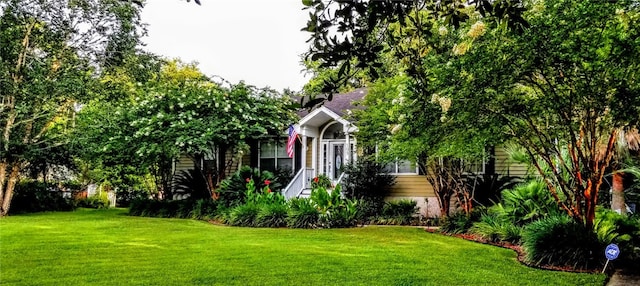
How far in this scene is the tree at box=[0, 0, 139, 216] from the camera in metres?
15.3

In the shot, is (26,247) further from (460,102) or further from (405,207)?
(405,207)

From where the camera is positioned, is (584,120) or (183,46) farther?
(183,46)

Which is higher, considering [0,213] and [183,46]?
[183,46]

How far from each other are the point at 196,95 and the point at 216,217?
155 inches

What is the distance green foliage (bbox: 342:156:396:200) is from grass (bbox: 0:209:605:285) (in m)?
5.04

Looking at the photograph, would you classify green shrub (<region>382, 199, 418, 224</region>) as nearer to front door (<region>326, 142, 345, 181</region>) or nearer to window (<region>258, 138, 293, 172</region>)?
front door (<region>326, 142, 345, 181</region>)

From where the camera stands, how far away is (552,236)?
7109 mm

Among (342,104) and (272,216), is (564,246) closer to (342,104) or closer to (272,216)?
(272,216)

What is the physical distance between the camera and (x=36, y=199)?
730 inches

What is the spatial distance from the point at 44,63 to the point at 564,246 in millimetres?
15538

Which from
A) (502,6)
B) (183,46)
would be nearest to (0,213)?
(183,46)

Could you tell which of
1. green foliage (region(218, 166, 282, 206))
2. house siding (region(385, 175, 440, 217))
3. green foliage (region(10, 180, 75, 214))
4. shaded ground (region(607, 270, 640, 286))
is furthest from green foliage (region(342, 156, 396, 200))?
green foliage (region(10, 180, 75, 214))

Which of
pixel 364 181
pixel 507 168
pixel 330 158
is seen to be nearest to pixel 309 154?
pixel 330 158

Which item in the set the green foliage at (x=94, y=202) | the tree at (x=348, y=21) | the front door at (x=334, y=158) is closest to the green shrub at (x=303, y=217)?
the front door at (x=334, y=158)
